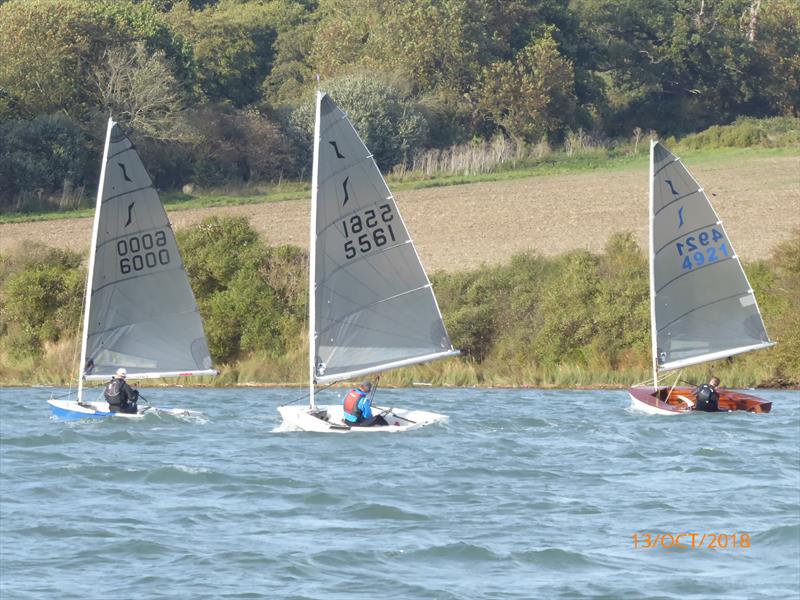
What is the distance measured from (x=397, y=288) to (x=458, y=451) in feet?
12.7

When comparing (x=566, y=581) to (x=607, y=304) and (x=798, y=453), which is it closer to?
(x=798, y=453)

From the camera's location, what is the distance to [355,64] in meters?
85.1

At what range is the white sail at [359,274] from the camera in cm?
2880

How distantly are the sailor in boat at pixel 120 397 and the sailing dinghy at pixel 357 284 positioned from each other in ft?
11.4

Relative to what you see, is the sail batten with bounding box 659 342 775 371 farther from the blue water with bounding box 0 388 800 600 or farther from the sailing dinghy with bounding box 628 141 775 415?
the blue water with bounding box 0 388 800 600

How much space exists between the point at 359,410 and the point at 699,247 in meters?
10.1

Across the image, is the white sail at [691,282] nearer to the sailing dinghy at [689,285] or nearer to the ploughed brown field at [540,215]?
the sailing dinghy at [689,285]

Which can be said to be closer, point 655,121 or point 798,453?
point 798,453

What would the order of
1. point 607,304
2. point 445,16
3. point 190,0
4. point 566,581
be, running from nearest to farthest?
point 566,581, point 607,304, point 445,16, point 190,0

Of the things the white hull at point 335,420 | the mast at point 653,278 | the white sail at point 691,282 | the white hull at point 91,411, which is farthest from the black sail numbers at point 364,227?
the white sail at point 691,282

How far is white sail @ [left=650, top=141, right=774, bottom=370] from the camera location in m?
33.9

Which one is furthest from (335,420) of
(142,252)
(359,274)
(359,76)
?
(359,76)

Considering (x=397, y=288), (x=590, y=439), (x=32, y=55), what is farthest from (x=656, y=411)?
(x=32, y=55)

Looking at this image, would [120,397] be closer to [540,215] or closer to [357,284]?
[357,284]
